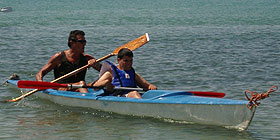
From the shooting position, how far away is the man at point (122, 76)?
8922 mm

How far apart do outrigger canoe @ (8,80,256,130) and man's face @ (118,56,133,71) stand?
1.81ft

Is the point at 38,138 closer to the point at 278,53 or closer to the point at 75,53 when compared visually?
the point at 75,53

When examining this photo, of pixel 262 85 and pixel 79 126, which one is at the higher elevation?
pixel 262 85

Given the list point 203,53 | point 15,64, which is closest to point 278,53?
point 203,53

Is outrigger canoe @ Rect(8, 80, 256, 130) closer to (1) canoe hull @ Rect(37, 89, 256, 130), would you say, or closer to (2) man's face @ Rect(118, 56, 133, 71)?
(1) canoe hull @ Rect(37, 89, 256, 130)

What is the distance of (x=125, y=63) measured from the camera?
898 cm

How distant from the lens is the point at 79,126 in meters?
8.61

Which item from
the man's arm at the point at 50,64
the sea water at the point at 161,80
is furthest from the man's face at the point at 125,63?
the man's arm at the point at 50,64

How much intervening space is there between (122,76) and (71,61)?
165cm

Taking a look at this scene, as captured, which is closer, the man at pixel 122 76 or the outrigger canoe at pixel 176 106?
the outrigger canoe at pixel 176 106

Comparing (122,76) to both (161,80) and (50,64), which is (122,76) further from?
(161,80)

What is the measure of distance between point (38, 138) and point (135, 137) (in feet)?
4.85

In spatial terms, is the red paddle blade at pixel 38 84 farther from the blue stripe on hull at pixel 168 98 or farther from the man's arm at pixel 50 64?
the man's arm at pixel 50 64

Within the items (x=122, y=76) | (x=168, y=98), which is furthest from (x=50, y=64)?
(x=168, y=98)
